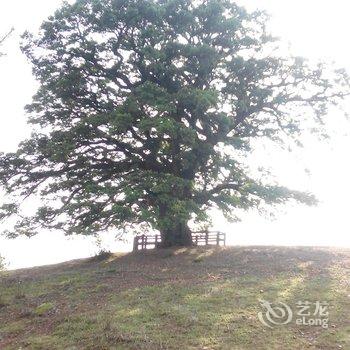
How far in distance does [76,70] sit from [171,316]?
17.2 meters

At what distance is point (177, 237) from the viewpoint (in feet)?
88.7

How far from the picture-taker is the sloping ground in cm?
1205

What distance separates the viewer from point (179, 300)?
1545 cm

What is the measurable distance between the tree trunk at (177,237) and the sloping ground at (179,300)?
2120mm

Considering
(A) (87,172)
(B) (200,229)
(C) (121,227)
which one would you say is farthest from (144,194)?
(B) (200,229)

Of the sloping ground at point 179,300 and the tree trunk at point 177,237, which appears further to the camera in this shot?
the tree trunk at point 177,237

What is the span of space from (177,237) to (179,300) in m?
11.6

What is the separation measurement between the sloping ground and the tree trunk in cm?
212

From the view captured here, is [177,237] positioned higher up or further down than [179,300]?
higher up

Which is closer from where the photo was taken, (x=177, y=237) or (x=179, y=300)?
(x=179, y=300)

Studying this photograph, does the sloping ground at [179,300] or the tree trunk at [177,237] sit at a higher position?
the tree trunk at [177,237]

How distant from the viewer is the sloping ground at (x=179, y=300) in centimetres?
1205

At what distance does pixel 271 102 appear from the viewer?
26062 millimetres

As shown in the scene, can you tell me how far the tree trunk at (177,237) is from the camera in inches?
1059
